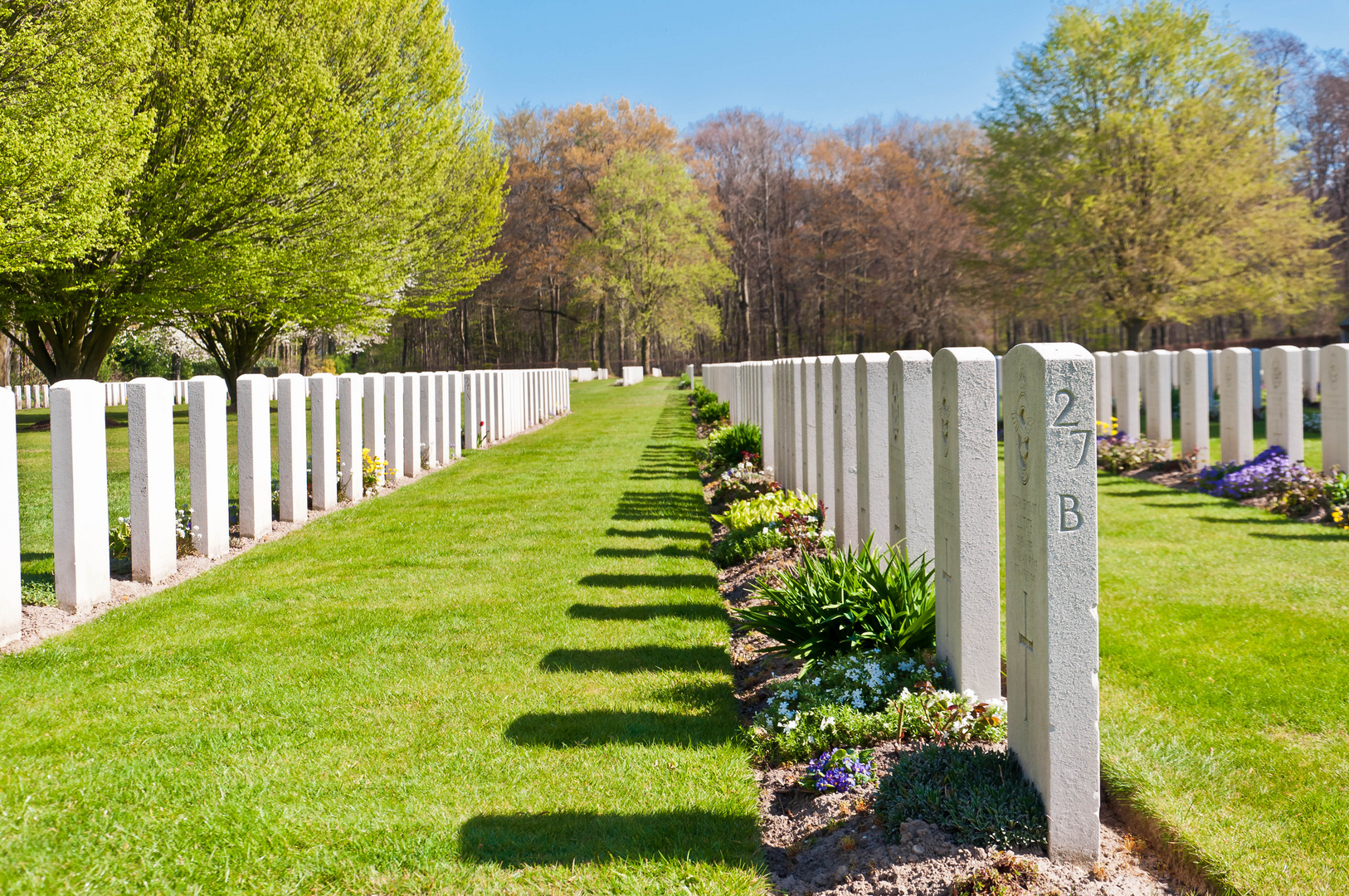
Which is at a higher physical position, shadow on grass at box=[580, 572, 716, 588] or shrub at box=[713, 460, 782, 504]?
shrub at box=[713, 460, 782, 504]

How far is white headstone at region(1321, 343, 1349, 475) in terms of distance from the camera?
27.4 feet

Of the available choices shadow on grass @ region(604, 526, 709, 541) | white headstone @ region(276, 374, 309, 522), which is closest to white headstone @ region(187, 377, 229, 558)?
white headstone @ region(276, 374, 309, 522)

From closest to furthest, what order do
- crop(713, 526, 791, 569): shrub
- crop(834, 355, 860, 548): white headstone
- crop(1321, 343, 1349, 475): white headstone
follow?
crop(834, 355, 860, 548): white headstone < crop(713, 526, 791, 569): shrub < crop(1321, 343, 1349, 475): white headstone

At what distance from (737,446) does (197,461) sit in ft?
20.4

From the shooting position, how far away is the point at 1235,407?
10.1 meters

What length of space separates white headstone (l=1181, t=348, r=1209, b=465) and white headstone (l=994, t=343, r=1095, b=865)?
377 inches

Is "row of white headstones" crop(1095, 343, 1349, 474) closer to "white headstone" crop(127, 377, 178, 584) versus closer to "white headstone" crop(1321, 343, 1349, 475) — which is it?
"white headstone" crop(1321, 343, 1349, 475)

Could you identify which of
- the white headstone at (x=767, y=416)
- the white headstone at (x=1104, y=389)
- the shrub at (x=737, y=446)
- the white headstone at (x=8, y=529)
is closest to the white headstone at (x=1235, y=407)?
the white headstone at (x=1104, y=389)

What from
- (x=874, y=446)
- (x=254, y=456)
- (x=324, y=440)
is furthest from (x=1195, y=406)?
(x=254, y=456)

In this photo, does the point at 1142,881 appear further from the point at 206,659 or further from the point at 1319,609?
the point at 206,659

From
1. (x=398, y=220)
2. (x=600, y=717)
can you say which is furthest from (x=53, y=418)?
(x=398, y=220)

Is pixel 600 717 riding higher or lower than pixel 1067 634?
lower

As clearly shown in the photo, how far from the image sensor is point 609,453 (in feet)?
43.2

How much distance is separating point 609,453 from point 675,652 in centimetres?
900
